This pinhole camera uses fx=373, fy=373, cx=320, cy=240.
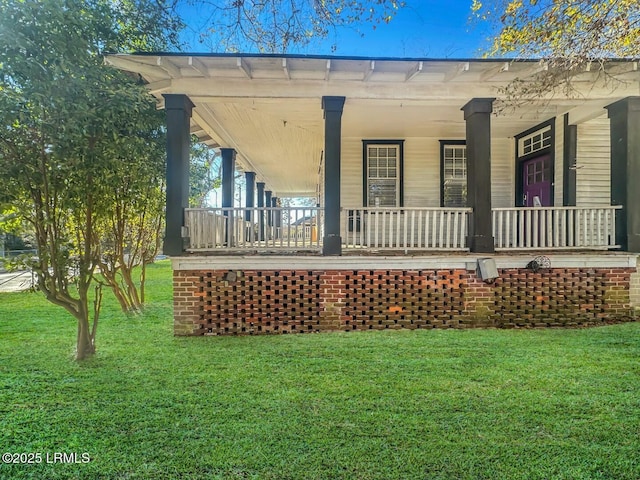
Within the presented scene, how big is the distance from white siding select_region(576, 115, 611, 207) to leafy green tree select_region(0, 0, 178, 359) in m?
7.95

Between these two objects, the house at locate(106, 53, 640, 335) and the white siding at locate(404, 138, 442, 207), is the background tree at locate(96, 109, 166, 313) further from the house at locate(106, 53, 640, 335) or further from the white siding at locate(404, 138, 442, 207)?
the white siding at locate(404, 138, 442, 207)

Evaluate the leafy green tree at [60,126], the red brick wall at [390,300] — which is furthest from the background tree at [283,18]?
the red brick wall at [390,300]

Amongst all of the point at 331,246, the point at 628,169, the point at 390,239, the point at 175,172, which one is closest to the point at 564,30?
the point at 628,169

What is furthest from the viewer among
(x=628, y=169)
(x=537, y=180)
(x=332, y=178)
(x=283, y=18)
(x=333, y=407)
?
(x=537, y=180)

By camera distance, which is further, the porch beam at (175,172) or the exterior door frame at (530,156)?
the exterior door frame at (530,156)

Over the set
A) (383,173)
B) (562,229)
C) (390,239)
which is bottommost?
(390,239)

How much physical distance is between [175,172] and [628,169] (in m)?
7.37

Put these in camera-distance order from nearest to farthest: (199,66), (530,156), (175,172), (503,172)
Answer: (199,66), (175,172), (530,156), (503,172)

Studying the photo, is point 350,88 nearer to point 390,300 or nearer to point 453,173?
point 390,300

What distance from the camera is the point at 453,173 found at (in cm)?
891

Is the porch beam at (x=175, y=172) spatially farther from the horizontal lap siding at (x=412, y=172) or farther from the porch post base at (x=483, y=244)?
the porch post base at (x=483, y=244)

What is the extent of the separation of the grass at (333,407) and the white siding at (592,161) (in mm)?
3270

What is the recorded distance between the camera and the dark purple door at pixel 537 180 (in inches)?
316

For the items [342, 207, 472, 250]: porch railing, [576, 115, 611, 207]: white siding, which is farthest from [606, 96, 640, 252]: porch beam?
[342, 207, 472, 250]: porch railing
